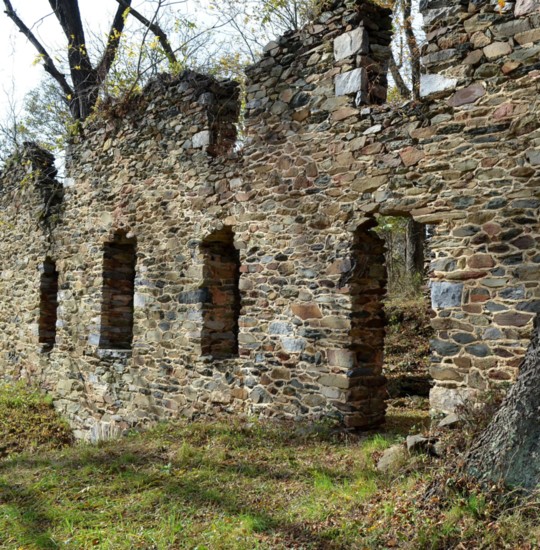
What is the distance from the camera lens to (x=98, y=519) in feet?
14.3

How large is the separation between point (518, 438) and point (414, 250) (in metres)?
11.8

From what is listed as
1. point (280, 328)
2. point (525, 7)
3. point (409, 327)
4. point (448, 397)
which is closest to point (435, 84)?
point (525, 7)

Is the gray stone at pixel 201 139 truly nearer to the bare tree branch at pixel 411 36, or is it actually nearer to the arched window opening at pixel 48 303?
the arched window opening at pixel 48 303

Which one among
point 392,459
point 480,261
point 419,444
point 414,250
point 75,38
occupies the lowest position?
point 392,459

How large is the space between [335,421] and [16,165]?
9748 millimetres

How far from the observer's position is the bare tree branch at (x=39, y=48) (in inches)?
489

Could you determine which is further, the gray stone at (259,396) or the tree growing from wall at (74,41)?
the tree growing from wall at (74,41)

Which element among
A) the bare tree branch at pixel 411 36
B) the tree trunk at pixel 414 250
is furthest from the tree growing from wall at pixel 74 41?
the tree trunk at pixel 414 250

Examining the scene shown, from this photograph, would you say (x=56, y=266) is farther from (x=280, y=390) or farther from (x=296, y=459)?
(x=296, y=459)

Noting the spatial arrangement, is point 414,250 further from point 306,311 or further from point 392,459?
point 392,459

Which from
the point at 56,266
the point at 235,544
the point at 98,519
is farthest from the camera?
the point at 56,266

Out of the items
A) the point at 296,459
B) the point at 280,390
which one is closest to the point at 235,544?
the point at 296,459

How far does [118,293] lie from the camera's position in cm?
961

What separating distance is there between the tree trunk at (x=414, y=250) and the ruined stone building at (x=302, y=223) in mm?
7692
